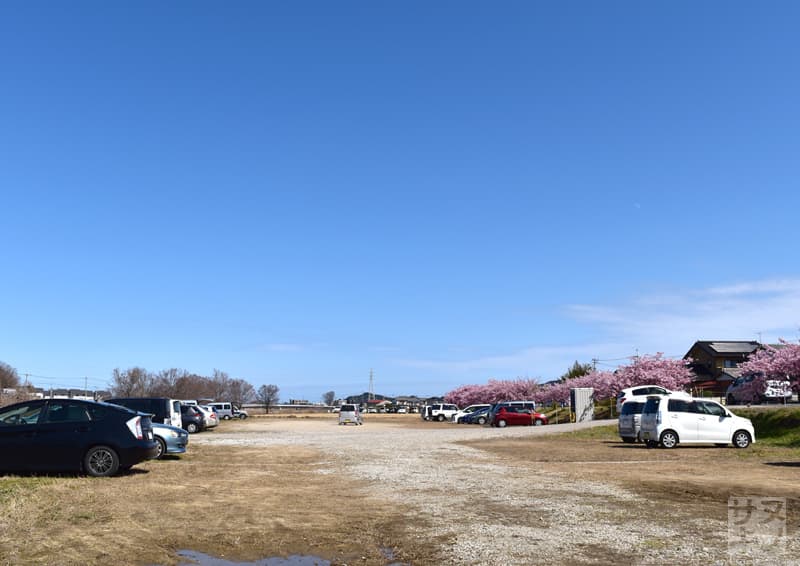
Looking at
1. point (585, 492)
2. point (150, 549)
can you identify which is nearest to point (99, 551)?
point (150, 549)

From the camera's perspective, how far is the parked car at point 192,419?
128 feet

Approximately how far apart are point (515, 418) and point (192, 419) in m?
21.1

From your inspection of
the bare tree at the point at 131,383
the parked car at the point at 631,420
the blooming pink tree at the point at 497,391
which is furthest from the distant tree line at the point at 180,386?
the parked car at the point at 631,420

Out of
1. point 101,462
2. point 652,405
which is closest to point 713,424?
point 652,405

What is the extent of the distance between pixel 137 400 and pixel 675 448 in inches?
766

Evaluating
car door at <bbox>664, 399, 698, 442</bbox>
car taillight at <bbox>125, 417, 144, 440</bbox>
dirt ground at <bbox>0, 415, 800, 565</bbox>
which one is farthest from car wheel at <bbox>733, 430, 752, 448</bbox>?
car taillight at <bbox>125, 417, 144, 440</bbox>

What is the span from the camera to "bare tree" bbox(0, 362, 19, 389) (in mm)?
72062

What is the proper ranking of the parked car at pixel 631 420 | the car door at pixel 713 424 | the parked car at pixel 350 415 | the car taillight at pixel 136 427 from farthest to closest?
the parked car at pixel 350 415 → the parked car at pixel 631 420 → the car door at pixel 713 424 → the car taillight at pixel 136 427

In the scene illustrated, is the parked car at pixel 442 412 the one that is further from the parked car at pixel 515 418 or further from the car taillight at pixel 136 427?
the car taillight at pixel 136 427

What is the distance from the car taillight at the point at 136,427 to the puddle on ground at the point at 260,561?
24.3 feet

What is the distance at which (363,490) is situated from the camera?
1347 cm

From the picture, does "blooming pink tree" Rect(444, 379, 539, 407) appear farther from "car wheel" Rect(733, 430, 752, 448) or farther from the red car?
"car wheel" Rect(733, 430, 752, 448)

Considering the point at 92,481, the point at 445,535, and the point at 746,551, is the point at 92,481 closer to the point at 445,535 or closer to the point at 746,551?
the point at 445,535

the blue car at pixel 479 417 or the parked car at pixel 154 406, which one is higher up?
the parked car at pixel 154 406
